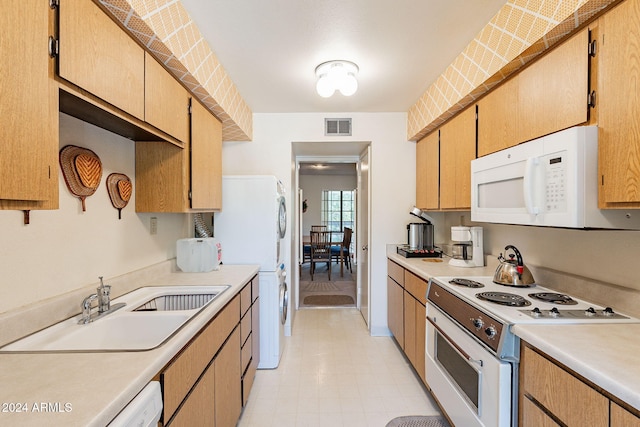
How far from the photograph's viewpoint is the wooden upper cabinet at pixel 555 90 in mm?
1233

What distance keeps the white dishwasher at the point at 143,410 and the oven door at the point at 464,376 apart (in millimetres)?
1250

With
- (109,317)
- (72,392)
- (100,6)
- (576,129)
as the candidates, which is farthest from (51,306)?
(576,129)

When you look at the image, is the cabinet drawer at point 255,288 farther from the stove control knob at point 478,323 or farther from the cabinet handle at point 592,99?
the cabinet handle at point 592,99

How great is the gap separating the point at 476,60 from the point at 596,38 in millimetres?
743

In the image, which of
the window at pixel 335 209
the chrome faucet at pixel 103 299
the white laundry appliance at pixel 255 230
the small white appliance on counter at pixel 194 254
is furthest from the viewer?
the window at pixel 335 209

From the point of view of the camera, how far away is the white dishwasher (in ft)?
2.40

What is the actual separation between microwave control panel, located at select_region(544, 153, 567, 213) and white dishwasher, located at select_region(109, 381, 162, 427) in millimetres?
1606

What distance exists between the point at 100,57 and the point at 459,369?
6.97 feet

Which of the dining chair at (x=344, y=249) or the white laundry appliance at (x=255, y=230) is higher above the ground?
the white laundry appliance at (x=255, y=230)

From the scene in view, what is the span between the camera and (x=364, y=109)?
315 cm

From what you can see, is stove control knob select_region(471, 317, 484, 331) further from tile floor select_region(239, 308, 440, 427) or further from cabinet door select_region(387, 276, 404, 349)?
cabinet door select_region(387, 276, 404, 349)

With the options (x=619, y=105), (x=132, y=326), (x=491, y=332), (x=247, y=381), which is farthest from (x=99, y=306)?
(x=619, y=105)

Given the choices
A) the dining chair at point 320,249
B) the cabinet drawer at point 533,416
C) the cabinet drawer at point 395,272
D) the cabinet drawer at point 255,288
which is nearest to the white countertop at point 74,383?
the cabinet drawer at point 255,288

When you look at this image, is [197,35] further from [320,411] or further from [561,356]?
A: [320,411]
